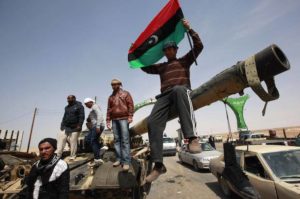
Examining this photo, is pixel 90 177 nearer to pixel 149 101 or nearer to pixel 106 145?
pixel 106 145

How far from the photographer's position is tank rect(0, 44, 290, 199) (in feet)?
7.38

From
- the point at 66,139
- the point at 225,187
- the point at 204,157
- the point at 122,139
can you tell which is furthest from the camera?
the point at 204,157

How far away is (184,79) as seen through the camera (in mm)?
3082

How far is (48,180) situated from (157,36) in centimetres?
257

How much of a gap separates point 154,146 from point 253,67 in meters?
1.35

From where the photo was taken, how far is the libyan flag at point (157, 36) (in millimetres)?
3533

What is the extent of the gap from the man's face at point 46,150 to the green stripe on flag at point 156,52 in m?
1.73

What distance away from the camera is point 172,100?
2.93 m

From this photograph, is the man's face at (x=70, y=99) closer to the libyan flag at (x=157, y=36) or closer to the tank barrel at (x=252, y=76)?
the libyan flag at (x=157, y=36)

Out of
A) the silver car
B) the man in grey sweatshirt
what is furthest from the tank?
the silver car

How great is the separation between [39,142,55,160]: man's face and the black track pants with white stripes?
1506 millimetres

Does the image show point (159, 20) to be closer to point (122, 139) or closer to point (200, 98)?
point (200, 98)

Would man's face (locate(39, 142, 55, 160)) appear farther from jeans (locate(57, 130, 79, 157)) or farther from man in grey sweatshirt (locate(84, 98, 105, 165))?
jeans (locate(57, 130, 79, 157))

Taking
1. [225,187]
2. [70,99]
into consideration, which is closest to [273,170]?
[225,187]
